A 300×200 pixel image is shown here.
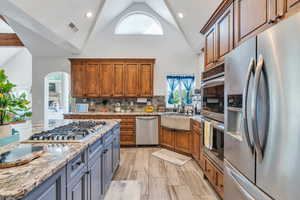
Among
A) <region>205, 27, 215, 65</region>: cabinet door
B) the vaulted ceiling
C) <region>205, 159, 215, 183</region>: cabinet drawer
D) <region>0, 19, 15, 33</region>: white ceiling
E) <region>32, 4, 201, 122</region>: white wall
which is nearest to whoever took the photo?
<region>205, 159, 215, 183</region>: cabinet drawer

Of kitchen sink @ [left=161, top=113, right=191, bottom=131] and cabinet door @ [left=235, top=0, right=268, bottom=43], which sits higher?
cabinet door @ [left=235, top=0, right=268, bottom=43]

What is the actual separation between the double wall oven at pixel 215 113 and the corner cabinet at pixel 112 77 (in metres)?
2.85

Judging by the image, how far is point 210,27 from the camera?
321cm

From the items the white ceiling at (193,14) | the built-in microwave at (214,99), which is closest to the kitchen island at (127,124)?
the white ceiling at (193,14)

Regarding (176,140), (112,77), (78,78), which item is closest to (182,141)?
(176,140)

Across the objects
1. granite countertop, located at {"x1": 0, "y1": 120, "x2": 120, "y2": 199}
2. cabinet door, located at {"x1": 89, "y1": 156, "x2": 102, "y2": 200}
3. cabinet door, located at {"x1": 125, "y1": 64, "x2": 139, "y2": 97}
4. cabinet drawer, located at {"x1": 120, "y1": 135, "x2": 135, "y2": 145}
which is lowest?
cabinet drawer, located at {"x1": 120, "y1": 135, "x2": 135, "y2": 145}

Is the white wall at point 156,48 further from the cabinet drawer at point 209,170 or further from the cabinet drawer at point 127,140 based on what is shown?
the cabinet drawer at point 209,170

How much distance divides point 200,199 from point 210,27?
2514mm

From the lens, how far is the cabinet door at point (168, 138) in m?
5.09

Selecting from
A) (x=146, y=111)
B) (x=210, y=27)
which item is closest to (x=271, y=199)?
(x=210, y=27)

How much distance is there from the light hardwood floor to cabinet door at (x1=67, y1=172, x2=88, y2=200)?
1236 millimetres

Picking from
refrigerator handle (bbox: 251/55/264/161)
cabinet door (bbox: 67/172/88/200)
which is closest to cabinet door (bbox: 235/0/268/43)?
refrigerator handle (bbox: 251/55/264/161)

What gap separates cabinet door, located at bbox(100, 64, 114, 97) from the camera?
5875 millimetres

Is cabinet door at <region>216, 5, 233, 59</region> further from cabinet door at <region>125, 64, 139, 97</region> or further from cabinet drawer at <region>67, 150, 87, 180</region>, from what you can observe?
cabinet door at <region>125, 64, 139, 97</region>
